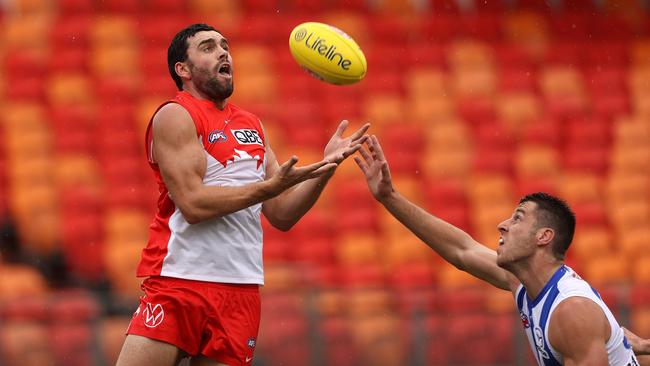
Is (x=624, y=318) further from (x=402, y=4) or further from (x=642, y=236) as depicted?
(x=402, y=4)

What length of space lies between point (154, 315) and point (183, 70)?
1.23m

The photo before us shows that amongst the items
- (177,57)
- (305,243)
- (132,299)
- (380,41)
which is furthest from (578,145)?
(177,57)

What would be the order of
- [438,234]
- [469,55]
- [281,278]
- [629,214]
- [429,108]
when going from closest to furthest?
[438,234], [281,278], [629,214], [429,108], [469,55]

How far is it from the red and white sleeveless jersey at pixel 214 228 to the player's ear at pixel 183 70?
0.09 metres

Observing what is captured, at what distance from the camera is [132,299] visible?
9.73 meters

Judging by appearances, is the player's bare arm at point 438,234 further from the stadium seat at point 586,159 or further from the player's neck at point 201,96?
the stadium seat at point 586,159

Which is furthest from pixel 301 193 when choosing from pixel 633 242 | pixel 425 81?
pixel 425 81

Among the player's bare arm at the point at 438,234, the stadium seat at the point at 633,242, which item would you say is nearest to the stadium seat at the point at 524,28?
the stadium seat at the point at 633,242

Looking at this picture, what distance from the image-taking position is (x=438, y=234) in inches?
259

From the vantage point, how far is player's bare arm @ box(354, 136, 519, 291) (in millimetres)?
6406

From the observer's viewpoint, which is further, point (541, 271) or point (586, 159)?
point (586, 159)

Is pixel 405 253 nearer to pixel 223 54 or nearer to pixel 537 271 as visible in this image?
pixel 537 271

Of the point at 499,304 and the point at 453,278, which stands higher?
the point at 453,278

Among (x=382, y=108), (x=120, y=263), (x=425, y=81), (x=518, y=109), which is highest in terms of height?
(x=425, y=81)
